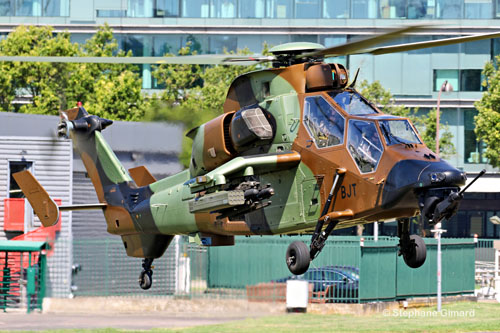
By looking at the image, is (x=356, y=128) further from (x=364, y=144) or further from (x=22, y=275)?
(x=22, y=275)

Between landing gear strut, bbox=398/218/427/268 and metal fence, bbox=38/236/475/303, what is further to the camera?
metal fence, bbox=38/236/475/303

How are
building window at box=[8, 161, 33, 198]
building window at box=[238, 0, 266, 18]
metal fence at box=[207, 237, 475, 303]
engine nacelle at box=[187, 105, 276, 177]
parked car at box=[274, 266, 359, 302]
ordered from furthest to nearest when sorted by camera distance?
building window at box=[238, 0, 266, 18], building window at box=[8, 161, 33, 198], metal fence at box=[207, 237, 475, 303], parked car at box=[274, 266, 359, 302], engine nacelle at box=[187, 105, 276, 177]

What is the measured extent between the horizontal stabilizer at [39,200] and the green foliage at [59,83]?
111ft

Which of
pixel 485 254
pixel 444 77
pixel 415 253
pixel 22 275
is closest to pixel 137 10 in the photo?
pixel 444 77

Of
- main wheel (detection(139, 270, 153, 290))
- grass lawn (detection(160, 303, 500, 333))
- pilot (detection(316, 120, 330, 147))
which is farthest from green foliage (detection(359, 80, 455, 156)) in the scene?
pilot (detection(316, 120, 330, 147))

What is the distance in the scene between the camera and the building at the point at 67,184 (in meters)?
37.7

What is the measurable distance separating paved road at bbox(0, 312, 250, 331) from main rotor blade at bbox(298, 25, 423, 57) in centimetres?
1545

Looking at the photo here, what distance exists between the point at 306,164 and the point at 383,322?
17680 millimetres

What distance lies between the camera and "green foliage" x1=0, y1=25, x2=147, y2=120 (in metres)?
58.9

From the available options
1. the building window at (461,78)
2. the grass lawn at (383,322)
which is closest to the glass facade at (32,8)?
the building window at (461,78)

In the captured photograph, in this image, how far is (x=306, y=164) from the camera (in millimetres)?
17672

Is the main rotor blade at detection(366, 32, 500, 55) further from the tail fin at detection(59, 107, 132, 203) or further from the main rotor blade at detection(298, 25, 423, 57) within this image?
the tail fin at detection(59, 107, 132, 203)

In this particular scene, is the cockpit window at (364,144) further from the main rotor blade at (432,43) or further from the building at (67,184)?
the building at (67,184)

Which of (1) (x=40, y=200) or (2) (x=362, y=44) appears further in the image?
(1) (x=40, y=200)
